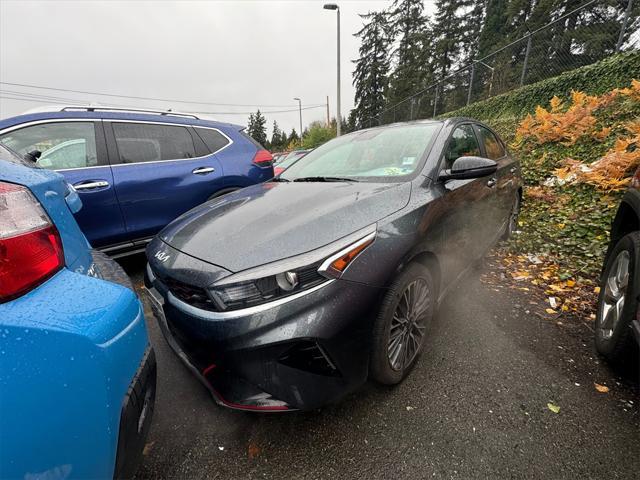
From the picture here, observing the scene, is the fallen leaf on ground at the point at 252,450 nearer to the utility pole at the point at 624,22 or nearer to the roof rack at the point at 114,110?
the roof rack at the point at 114,110

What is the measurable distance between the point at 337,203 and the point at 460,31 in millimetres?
35046

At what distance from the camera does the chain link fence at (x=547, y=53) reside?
7863mm

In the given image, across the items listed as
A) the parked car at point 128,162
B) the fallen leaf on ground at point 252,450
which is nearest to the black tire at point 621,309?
the fallen leaf on ground at point 252,450

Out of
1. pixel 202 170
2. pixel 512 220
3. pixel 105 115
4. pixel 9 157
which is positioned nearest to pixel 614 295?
pixel 512 220

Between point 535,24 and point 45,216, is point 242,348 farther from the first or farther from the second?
point 535,24

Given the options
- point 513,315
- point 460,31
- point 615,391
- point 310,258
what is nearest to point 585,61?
point 513,315

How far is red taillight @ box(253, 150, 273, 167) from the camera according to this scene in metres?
4.14

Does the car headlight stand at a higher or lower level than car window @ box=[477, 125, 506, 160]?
lower

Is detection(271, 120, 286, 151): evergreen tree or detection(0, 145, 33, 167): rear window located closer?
detection(0, 145, 33, 167): rear window

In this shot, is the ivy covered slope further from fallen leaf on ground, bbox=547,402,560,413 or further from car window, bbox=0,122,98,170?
car window, bbox=0,122,98,170

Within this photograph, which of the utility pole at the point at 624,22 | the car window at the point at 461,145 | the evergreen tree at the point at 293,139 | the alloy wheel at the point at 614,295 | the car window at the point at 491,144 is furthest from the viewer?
the evergreen tree at the point at 293,139

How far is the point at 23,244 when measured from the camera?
843 millimetres

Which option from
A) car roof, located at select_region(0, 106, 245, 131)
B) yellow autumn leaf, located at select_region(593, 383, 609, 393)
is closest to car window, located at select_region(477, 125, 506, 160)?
yellow autumn leaf, located at select_region(593, 383, 609, 393)

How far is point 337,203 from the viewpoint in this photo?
5.84ft
